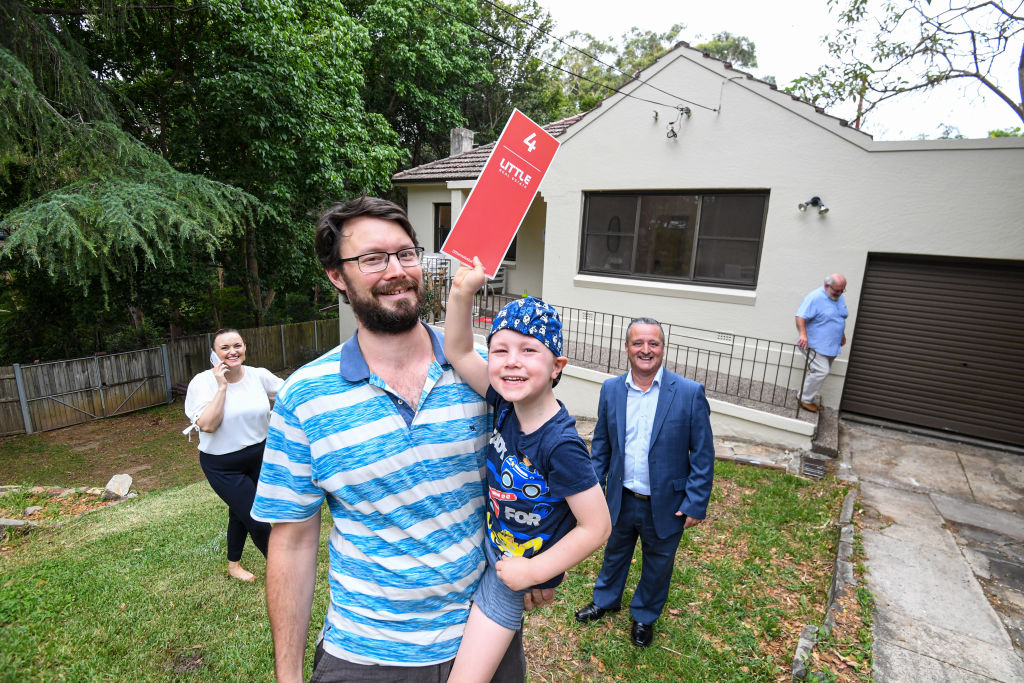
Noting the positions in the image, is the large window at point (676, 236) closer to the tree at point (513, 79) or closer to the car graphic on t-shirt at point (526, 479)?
the car graphic on t-shirt at point (526, 479)

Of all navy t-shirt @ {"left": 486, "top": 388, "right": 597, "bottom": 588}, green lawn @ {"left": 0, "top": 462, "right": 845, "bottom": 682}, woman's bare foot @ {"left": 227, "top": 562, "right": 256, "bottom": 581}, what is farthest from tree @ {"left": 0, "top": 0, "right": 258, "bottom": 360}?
navy t-shirt @ {"left": 486, "top": 388, "right": 597, "bottom": 588}

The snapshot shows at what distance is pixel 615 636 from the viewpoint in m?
3.54

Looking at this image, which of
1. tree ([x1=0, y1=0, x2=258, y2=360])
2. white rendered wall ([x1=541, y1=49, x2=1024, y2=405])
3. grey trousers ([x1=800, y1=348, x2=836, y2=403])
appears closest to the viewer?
white rendered wall ([x1=541, y1=49, x2=1024, y2=405])

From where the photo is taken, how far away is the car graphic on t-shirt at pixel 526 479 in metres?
1.67

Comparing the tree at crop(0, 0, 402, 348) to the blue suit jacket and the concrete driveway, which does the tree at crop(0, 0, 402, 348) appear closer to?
the blue suit jacket

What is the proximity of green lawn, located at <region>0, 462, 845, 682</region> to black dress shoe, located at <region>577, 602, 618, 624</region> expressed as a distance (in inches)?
2.6

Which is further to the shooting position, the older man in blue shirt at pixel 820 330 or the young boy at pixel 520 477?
the older man in blue shirt at pixel 820 330

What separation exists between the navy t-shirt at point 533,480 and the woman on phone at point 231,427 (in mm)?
2793

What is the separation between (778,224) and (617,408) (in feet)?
21.2

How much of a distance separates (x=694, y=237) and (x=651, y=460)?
6902 millimetres

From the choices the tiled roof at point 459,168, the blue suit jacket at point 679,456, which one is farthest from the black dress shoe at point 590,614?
the tiled roof at point 459,168

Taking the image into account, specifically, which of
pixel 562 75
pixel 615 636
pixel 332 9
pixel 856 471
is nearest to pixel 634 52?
pixel 562 75

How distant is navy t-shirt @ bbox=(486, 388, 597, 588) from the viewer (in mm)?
1633

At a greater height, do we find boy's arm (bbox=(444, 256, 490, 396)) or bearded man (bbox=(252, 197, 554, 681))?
boy's arm (bbox=(444, 256, 490, 396))
